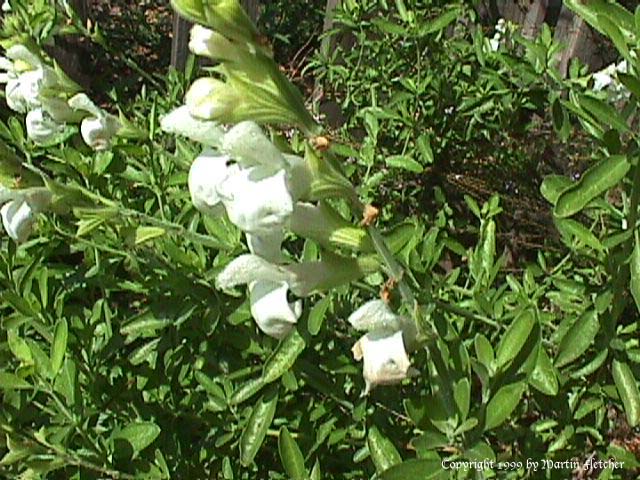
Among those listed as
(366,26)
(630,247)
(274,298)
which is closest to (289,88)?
(274,298)

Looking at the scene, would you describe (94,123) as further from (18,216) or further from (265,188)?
(265,188)

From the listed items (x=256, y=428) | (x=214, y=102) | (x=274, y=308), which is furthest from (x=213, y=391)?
(x=214, y=102)

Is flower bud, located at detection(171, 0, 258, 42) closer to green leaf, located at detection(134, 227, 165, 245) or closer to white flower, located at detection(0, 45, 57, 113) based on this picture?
green leaf, located at detection(134, 227, 165, 245)

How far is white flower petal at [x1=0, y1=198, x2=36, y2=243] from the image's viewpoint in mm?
1438

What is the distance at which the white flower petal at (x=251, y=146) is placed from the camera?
40.5 inches

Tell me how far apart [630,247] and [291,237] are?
0.70 m

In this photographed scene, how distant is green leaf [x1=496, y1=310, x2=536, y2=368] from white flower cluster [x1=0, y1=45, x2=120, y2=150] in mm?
778

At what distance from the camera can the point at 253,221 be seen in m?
1.01

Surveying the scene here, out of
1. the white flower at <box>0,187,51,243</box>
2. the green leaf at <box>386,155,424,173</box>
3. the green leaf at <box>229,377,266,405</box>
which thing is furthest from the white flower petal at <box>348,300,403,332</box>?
the green leaf at <box>386,155,424,173</box>

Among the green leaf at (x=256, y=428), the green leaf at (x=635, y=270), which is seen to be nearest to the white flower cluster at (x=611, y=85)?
the green leaf at (x=635, y=270)

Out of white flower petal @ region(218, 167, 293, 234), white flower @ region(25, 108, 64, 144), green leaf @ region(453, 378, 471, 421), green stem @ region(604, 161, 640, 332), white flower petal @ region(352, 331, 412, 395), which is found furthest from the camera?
white flower @ region(25, 108, 64, 144)

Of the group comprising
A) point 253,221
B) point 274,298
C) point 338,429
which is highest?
point 253,221

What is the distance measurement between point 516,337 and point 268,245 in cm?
40

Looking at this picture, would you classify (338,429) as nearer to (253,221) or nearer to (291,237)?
(291,237)
